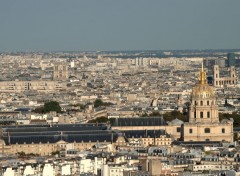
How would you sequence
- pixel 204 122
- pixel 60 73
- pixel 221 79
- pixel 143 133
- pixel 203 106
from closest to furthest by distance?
pixel 143 133 < pixel 204 122 < pixel 203 106 < pixel 221 79 < pixel 60 73

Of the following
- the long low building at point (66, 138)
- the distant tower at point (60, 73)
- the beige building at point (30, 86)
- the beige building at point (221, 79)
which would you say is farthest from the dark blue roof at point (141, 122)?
the distant tower at point (60, 73)

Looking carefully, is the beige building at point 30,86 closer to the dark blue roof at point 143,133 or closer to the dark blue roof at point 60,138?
the dark blue roof at point 143,133

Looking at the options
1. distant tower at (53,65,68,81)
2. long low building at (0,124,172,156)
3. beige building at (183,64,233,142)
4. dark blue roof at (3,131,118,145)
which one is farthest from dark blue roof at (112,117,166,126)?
distant tower at (53,65,68,81)

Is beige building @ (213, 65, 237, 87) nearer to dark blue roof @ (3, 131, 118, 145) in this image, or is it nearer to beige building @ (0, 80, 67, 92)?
beige building @ (0, 80, 67, 92)

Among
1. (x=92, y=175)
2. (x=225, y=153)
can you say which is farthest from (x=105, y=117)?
(x=92, y=175)

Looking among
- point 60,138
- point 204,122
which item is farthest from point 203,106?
point 60,138

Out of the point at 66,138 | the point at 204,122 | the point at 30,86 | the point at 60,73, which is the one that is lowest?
the point at 30,86

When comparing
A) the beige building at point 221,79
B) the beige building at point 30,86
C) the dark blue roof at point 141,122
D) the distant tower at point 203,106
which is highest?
the distant tower at point 203,106

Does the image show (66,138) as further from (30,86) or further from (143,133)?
(30,86)
